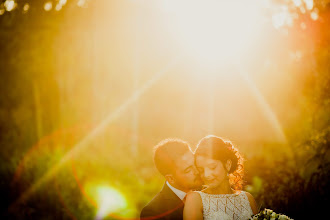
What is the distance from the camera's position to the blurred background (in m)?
6.25

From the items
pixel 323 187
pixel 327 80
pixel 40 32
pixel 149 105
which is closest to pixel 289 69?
pixel 327 80

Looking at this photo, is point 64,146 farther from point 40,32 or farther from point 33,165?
point 40,32

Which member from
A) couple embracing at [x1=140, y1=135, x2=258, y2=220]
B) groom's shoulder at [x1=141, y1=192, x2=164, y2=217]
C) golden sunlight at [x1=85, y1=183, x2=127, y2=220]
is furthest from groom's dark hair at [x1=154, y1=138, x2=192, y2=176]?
golden sunlight at [x1=85, y1=183, x2=127, y2=220]

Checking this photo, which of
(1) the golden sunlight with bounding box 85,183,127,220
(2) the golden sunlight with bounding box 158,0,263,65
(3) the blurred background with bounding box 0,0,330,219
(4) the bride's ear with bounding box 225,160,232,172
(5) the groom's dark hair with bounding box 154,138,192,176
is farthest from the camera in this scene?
(1) the golden sunlight with bounding box 85,183,127,220

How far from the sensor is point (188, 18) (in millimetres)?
9125

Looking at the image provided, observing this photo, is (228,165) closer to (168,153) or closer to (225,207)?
(225,207)

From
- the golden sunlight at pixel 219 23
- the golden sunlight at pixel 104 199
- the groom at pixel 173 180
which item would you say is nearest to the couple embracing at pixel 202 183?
the groom at pixel 173 180

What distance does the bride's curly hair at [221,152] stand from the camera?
3834mm

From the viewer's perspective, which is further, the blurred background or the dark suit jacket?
the blurred background

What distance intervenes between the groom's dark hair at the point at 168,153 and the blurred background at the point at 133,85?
147 centimetres

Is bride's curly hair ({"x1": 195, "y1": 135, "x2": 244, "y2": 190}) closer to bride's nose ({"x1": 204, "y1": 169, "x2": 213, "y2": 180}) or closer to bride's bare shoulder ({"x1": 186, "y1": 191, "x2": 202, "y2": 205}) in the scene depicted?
bride's nose ({"x1": 204, "y1": 169, "x2": 213, "y2": 180})

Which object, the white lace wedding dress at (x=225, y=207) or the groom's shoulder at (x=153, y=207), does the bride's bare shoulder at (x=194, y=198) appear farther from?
the groom's shoulder at (x=153, y=207)

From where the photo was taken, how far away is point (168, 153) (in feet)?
13.6

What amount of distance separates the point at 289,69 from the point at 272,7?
1.42m
